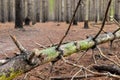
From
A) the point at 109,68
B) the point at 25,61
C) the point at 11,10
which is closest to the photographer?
the point at 25,61

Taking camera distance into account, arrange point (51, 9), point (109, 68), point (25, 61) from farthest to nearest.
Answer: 1. point (51, 9)
2. point (109, 68)
3. point (25, 61)

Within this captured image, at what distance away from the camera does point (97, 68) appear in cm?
402

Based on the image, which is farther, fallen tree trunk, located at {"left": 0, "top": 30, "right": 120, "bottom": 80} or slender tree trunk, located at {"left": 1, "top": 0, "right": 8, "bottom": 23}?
slender tree trunk, located at {"left": 1, "top": 0, "right": 8, "bottom": 23}

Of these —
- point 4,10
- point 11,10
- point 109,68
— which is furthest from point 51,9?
point 109,68

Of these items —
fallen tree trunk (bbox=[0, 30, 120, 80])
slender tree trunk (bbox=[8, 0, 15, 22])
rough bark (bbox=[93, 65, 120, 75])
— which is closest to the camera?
fallen tree trunk (bbox=[0, 30, 120, 80])

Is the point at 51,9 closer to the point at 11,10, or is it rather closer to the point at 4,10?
the point at 11,10

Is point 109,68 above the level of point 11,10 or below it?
below

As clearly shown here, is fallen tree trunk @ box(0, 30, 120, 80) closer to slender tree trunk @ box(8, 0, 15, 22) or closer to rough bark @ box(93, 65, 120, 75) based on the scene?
rough bark @ box(93, 65, 120, 75)

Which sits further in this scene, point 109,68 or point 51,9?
point 51,9

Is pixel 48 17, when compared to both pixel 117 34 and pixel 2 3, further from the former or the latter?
pixel 117 34

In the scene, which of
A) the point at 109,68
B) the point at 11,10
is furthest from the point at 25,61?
the point at 11,10

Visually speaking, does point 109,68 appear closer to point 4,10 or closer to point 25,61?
point 25,61

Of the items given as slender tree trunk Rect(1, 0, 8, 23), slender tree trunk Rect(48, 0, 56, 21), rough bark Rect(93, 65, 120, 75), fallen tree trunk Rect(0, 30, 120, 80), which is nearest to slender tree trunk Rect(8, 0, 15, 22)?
slender tree trunk Rect(1, 0, 8, 23)

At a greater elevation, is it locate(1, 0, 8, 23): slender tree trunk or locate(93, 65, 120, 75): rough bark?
locate(1, 0, 8, 23): slender tree trunk
